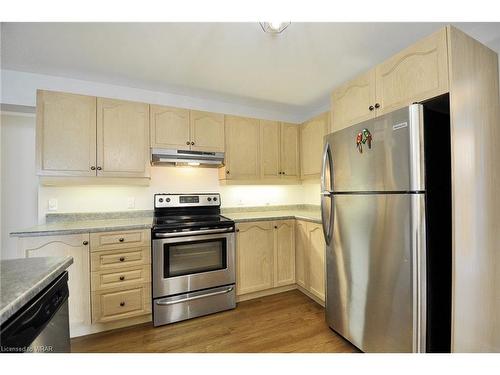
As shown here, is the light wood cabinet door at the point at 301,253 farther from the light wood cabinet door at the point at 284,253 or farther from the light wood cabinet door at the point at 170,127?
the light wood cabinet door at the point at 170,127

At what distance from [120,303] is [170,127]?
5.65ft

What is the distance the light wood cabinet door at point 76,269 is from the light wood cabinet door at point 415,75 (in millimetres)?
2519

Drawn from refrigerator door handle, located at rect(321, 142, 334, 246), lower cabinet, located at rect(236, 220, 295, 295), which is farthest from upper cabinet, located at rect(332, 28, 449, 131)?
lower cabinet, located at rect(236, 220, 295, 295)

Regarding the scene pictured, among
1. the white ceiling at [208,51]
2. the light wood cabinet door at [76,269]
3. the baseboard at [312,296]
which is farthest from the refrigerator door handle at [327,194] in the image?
the light wood cabinet door at [76,269]

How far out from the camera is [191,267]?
83.4 inches

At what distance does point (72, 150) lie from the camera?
198 cm

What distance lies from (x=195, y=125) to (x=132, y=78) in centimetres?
74

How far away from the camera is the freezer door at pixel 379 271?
1209 millimetres

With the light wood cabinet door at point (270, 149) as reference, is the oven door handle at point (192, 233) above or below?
below

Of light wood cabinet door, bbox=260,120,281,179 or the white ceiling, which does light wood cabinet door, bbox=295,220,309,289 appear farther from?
the white ceiling

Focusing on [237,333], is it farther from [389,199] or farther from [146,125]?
[146,125]

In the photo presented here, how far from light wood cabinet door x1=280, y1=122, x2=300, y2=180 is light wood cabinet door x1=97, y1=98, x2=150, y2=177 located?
163 centimetres

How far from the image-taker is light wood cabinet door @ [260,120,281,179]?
109 inches

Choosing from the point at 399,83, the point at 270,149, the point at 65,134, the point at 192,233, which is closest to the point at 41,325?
the point at 192,233
